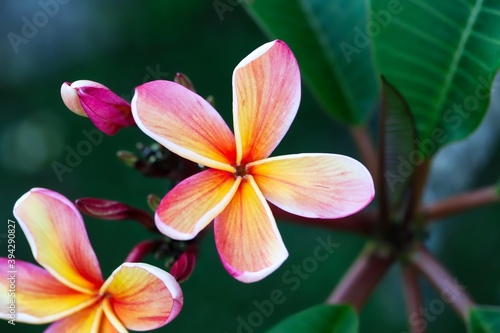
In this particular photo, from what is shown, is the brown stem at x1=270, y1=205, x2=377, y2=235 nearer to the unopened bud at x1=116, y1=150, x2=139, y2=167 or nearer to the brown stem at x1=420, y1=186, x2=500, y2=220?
the brown stem at x1=420, y1=186, x2=500, y2=220

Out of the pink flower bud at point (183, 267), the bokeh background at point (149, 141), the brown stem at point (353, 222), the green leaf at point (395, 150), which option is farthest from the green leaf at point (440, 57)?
the bokeh background at point (149, 141)

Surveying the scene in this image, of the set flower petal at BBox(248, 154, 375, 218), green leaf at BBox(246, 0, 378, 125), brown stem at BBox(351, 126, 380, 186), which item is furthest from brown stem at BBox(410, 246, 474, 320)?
flower petal at BBox(248, 154, 375, 218)

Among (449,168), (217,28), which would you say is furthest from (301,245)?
(217,28)

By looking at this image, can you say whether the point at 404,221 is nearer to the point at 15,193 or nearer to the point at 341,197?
the point at 341,197

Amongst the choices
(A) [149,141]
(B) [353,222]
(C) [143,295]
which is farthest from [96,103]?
(A) [149,141]

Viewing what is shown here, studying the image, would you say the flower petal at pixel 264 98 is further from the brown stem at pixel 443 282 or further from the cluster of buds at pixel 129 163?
the brown stem at pixel 443 282

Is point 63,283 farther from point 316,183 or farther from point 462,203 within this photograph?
point 462,203
